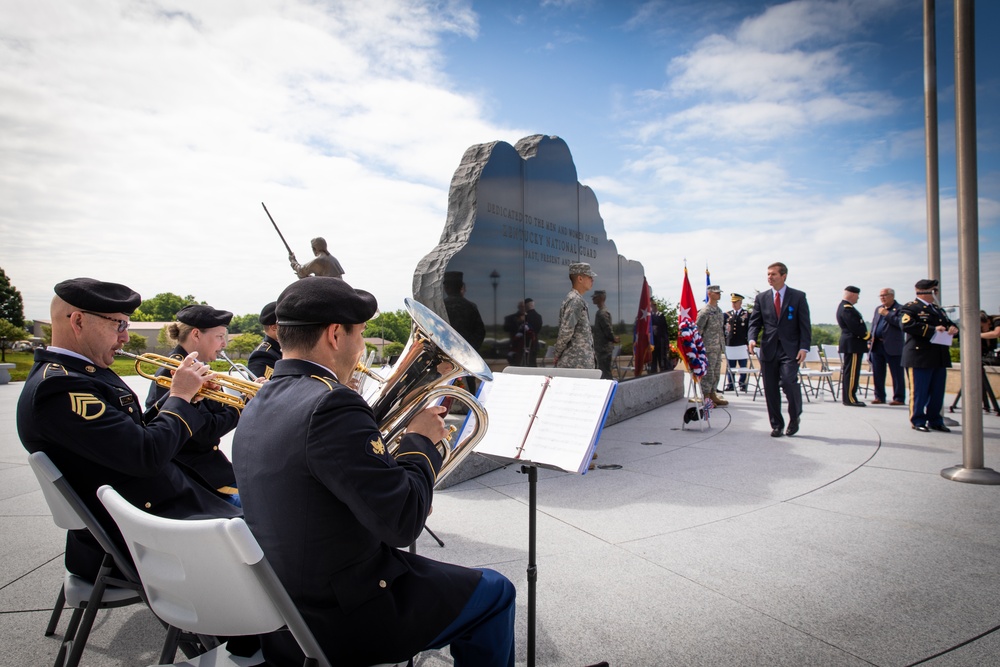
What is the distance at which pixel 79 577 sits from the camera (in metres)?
2.21

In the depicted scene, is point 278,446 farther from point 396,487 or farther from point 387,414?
point 387,414

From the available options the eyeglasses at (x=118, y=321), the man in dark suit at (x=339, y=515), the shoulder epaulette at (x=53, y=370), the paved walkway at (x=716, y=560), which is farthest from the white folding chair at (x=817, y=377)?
the shoulder epaulette at (x=53, y=370)

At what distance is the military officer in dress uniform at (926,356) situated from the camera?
7094 mm

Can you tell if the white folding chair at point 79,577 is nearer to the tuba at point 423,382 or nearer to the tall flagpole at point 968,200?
the tuba at point 423,382

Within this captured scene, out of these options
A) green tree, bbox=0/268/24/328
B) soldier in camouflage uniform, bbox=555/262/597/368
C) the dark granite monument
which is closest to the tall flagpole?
soldier in camouflage uniform, bbox=555/262/597/368

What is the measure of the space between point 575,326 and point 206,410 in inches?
165

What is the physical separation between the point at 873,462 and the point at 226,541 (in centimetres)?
613

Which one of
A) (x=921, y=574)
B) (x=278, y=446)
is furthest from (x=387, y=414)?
(x=921, y=574)

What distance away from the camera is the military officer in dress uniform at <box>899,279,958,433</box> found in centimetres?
709

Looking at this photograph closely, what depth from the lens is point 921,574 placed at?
10.2 feet

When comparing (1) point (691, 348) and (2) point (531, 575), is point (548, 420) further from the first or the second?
(1) point (691, 348)

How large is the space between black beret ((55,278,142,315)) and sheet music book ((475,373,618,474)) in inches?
60.5

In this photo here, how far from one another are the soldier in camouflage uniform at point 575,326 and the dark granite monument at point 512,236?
0.61m

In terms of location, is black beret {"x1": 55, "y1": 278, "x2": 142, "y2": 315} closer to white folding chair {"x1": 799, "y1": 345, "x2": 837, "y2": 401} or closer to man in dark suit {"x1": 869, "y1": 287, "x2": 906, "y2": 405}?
white folding chair {"x1": 799, "y1": 345, "x2": 837, "y2": 401}
